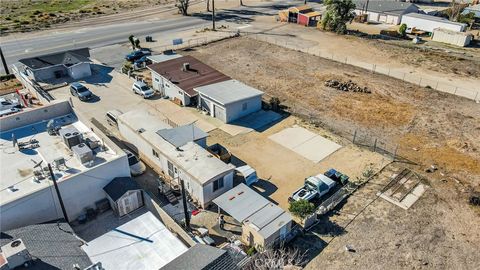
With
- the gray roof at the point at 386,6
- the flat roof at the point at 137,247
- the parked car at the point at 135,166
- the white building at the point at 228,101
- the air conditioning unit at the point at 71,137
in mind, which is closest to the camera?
the flat roof at the point at 137,247

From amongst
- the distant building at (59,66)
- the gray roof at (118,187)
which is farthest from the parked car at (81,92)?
the gray roof at (118,187)

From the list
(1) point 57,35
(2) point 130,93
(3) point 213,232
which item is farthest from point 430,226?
(1) point 57,35

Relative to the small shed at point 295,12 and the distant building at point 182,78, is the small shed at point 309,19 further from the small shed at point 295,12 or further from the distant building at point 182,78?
the distant building at point 182,78

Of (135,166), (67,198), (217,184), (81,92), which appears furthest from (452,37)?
(67,198)

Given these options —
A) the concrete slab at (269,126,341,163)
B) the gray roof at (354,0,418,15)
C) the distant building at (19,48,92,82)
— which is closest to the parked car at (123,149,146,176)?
the concrete slab at (269,126,341,163)

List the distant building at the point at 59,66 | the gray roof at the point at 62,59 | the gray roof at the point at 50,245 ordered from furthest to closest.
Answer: the gray roof at the point at 62,59 → the distant building at the point at 59,66 → the gray roof at the point at 50,245

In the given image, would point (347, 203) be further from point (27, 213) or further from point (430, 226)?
point (27, 213)

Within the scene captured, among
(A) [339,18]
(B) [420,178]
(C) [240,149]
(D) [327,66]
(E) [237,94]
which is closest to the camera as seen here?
(B) [420,178]
